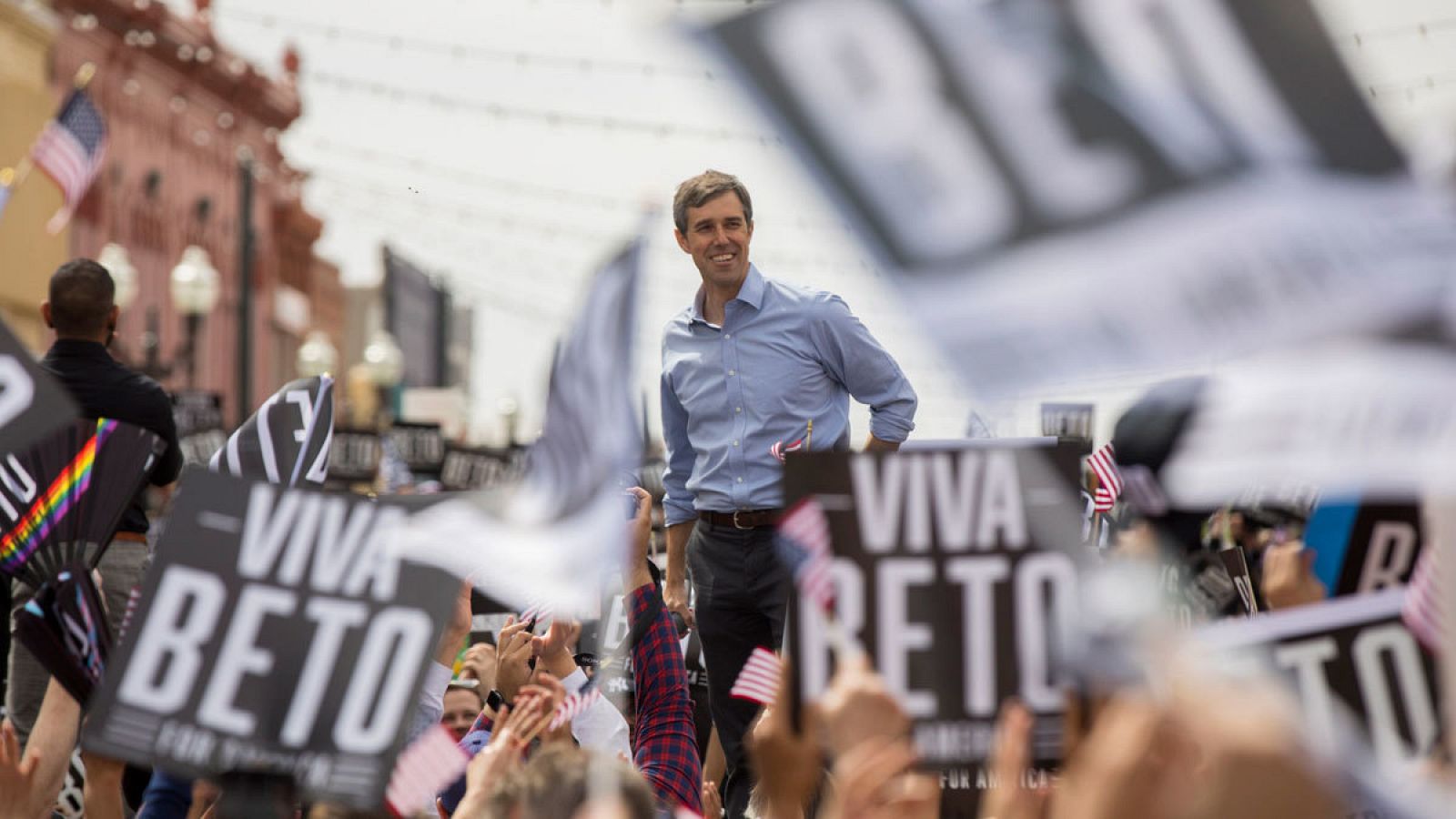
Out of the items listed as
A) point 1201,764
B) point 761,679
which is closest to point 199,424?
point 761,679

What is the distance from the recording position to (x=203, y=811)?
5.02 m

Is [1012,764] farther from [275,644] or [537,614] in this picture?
[537,614]

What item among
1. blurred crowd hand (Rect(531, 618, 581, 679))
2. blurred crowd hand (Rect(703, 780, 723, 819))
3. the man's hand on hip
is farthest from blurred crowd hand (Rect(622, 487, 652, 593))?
blurred crowd hand (Rect(703, 780, 723, 819))

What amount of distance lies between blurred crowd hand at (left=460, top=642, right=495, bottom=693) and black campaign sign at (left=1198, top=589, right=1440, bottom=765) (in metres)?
4.29

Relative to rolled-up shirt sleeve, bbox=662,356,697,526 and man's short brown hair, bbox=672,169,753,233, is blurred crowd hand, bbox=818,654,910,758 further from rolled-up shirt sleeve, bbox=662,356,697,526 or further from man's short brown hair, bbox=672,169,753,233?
rolled-up shirt sleeve, bbox=662,356,697,526

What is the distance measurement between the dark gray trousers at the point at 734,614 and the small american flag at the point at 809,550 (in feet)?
7.21

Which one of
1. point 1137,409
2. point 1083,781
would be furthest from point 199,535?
point 1083,781

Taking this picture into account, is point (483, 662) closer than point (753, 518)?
No

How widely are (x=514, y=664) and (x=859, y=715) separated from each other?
A: 2427 mm

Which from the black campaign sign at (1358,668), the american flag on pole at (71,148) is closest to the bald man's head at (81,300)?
the black campaign sign at (1358,668)

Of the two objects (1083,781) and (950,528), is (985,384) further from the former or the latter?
(950,528)

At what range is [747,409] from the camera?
6.45 meters

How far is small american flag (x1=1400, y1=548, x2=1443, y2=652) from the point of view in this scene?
3.68 metres

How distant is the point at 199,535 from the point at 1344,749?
2.14m
